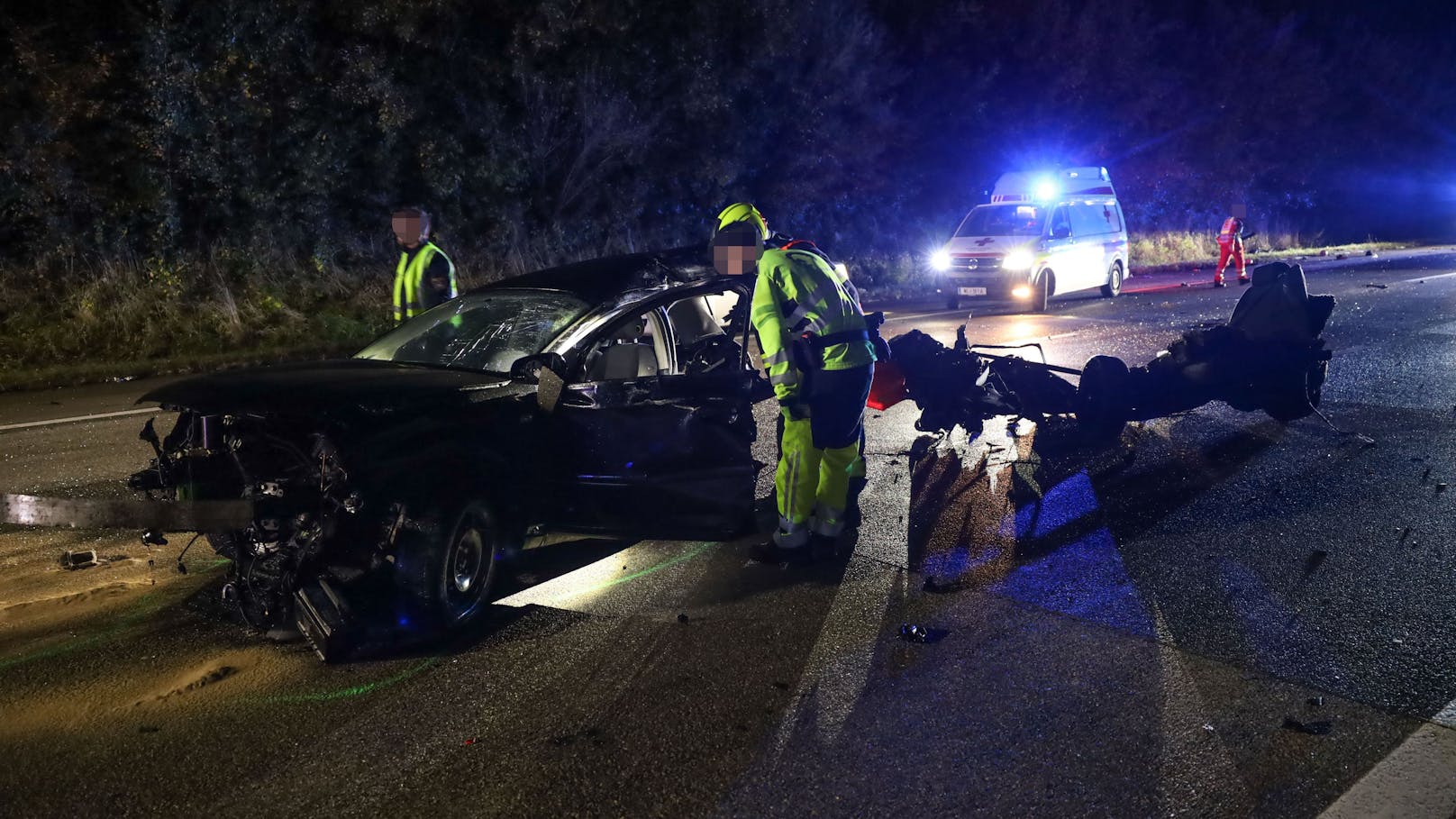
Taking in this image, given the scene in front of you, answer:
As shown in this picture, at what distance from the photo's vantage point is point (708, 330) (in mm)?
6297

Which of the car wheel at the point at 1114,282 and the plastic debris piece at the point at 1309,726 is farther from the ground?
the car wheel at the point at 1114,282

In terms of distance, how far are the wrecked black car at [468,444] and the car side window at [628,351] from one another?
10mm

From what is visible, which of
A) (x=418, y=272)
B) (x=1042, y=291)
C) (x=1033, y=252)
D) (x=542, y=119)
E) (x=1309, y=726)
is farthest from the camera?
(x=542, y=119)

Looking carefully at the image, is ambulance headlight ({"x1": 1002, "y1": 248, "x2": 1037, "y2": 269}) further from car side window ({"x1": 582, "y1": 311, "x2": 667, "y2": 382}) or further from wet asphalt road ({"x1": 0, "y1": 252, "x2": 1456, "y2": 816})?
car side window ({"x1": 582, "y1": 311, "x2": 667, "y2": 382})

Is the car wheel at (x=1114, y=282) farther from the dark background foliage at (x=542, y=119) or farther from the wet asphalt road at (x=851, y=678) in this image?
the wet asphalt road at (x=851, y=678)

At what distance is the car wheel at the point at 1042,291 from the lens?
16.8 m

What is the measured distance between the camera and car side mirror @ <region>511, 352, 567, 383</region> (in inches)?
186

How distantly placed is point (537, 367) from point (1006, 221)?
1404 cm

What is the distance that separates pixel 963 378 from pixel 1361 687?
3492 mm

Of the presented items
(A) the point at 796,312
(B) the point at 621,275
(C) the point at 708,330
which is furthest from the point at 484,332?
(A) the point at 796,312

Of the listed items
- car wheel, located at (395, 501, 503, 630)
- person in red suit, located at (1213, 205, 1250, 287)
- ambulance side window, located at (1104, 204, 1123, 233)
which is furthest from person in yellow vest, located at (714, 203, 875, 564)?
person in red suit, located at (1213, 205, 1250, 287)

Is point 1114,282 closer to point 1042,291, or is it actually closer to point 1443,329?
point 1042,291

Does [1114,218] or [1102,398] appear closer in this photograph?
[1102,398]

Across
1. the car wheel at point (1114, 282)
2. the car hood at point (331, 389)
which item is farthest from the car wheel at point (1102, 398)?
the car wheel at point (1114, 282)
